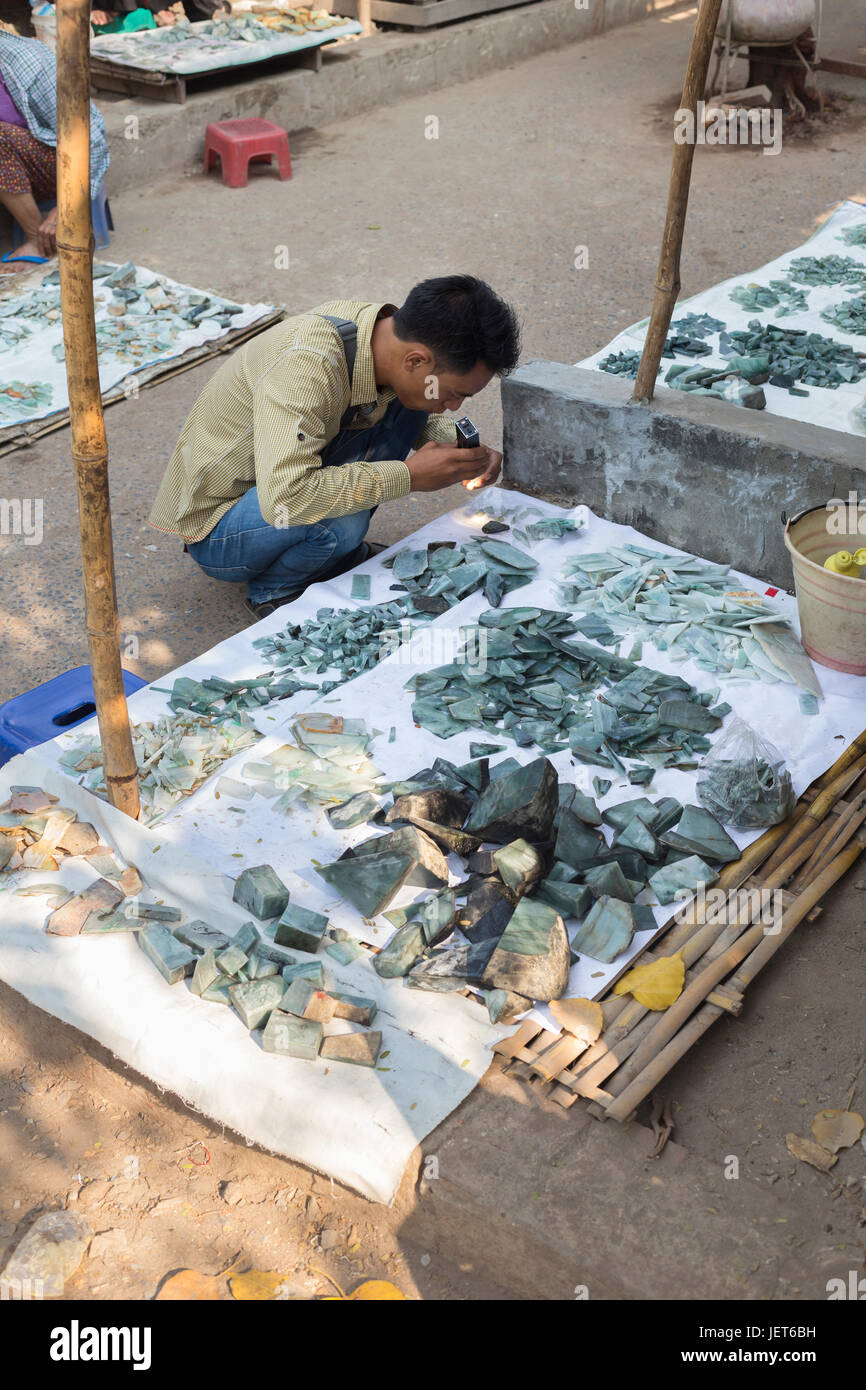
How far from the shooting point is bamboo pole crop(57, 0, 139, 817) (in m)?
1.91

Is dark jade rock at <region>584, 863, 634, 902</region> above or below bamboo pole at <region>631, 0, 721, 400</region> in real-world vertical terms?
below

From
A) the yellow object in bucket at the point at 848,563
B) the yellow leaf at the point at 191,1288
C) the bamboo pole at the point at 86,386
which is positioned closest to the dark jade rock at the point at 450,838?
the bamboo pole at the point at 86,386

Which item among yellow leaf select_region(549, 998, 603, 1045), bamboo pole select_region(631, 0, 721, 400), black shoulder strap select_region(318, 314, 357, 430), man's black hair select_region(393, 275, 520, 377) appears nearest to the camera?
yellow leaf select_region(549, 998, 603, 1045)

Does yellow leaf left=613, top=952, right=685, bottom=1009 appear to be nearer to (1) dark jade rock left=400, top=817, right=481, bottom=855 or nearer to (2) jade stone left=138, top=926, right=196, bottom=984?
(1) dark jade rock left=400, top=817, right=481, bottom=855

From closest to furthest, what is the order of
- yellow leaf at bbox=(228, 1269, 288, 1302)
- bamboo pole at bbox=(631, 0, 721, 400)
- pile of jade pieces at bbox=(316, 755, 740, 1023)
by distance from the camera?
yellow leaf at bbox=(228, 1269, 288, 1302), pile of jade pieces at bbox=(316, 755, 740, 1023), bamboo pole at bbox=(631, 0, 721, 400)

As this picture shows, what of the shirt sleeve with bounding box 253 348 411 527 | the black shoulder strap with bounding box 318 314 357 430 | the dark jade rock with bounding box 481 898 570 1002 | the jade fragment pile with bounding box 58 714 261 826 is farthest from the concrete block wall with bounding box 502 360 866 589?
the dark jade rock with bounding box 481 898 570 1002

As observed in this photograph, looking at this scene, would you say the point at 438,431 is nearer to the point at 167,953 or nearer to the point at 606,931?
the point at 606,931

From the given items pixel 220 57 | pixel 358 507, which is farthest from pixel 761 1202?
pixel 220 57

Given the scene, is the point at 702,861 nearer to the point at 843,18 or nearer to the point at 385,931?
the point at 385,931

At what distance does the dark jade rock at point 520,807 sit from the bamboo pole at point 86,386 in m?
0.79

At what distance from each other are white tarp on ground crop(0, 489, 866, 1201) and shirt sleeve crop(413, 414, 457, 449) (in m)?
0.80

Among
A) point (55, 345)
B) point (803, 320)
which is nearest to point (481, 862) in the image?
point (55, 345)

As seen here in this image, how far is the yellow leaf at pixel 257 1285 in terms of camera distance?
2055mm

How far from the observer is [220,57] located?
7.46 metres
